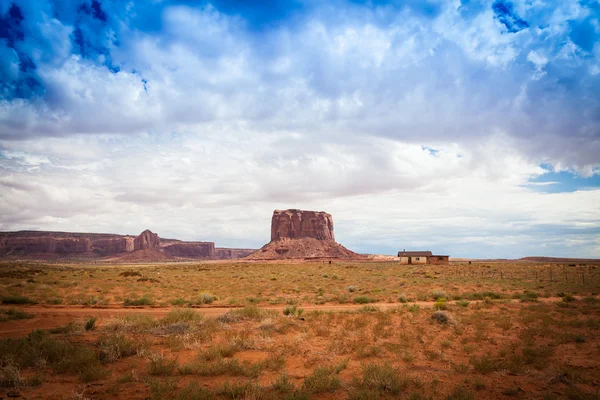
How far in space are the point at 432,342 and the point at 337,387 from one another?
5404mm

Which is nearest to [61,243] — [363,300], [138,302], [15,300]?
[15,300]

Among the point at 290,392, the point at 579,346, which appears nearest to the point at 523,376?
the point at 579,346

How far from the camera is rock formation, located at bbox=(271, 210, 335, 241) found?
155 meters

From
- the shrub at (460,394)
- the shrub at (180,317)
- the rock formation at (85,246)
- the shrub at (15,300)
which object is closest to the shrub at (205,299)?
the shrub at (180,317)

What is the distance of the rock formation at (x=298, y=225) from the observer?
15538 centimetres

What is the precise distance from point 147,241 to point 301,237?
86.0 meters

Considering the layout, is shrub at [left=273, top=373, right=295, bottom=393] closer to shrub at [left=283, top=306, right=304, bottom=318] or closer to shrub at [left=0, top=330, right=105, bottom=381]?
shrub at [left=0, top=330, right=105, bottom=381]

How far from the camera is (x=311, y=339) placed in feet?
37.2

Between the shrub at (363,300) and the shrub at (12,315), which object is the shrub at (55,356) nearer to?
the shrub at (12,315)

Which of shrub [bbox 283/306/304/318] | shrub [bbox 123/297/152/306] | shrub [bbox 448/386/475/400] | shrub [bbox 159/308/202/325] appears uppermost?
shrub [bbox 448/386/475/400]

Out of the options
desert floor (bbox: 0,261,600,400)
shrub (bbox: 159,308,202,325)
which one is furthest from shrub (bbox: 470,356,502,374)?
shrub (bbox: 159,308,202,325)

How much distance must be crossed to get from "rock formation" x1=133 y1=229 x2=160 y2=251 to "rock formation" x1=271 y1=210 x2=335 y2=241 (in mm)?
70692

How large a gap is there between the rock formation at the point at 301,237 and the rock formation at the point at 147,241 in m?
69.8

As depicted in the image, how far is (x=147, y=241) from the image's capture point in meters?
181
